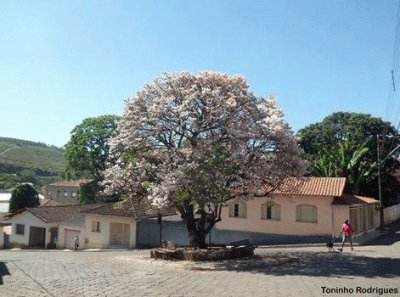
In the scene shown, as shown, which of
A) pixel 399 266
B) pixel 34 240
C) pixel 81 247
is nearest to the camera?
pixel 399 266

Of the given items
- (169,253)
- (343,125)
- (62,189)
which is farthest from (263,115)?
(62,189)

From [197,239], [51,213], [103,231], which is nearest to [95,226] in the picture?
[103,231]

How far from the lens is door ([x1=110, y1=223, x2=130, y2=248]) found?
105ft

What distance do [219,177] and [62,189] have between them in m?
70.9

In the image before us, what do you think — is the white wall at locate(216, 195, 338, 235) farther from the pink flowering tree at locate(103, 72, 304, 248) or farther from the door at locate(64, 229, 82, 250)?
the door at locate(64, 229, 82, 250)

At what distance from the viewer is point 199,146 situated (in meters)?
18.7

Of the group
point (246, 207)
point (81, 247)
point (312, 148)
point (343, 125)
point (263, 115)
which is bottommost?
point (81, 247)

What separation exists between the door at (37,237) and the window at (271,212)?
21.6 metres

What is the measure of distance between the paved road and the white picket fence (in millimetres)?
21848

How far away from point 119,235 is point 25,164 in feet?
352

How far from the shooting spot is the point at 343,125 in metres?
57.6

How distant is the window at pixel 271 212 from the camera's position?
98.3 ft

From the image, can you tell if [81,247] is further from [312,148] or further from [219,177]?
[312,148]

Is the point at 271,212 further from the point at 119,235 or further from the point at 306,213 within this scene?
the point at 119,235
